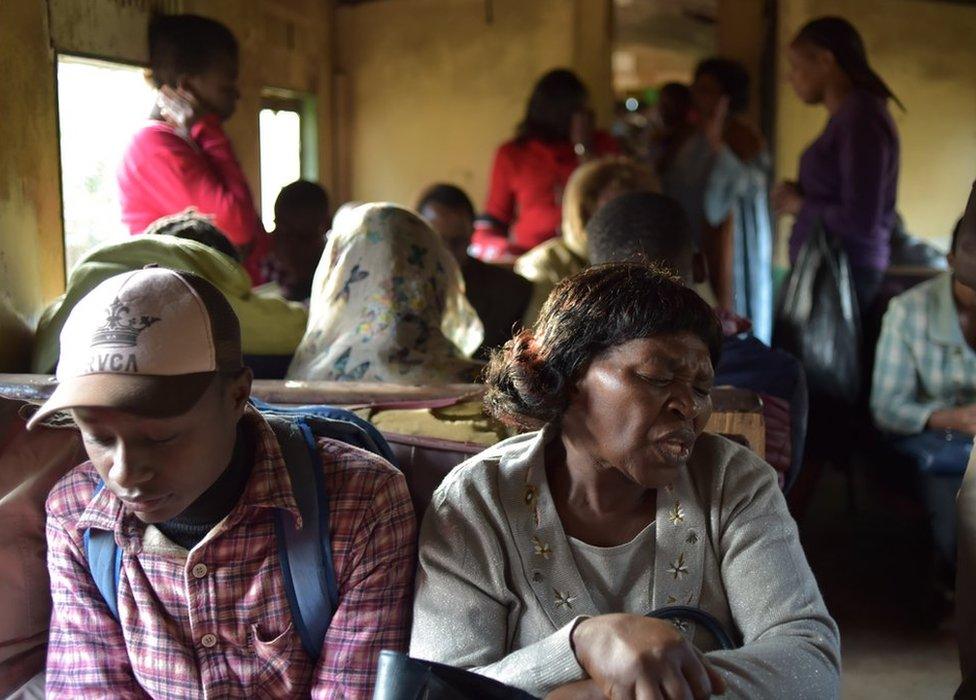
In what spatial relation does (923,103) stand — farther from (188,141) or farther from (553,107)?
(188,141)

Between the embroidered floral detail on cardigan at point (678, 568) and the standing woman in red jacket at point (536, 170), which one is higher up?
the standing woman in red jacket at point (536, 170)

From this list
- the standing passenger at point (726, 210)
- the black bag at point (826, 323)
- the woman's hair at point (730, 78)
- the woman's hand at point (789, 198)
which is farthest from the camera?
the woman's hair at point (730, 78)

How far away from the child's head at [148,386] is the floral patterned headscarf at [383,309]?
941 mm

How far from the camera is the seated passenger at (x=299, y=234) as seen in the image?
4.11 metres

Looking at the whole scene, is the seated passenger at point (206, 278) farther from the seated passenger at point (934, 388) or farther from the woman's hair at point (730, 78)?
the woman's hair at point (730, 78)

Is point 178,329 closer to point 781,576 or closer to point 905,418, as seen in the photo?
point 781,576

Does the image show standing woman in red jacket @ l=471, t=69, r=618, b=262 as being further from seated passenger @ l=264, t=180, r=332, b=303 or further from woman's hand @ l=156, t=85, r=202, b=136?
woman's hand @ l=156, t=85, r=202, b=136

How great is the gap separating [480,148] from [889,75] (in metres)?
2.71

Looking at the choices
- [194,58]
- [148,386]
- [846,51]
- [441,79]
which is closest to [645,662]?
[148,386]

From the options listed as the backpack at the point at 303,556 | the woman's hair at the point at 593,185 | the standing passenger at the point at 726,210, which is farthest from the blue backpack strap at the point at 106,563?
the standing passenger at the point at 726,210

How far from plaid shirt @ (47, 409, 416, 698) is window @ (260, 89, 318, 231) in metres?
4.21

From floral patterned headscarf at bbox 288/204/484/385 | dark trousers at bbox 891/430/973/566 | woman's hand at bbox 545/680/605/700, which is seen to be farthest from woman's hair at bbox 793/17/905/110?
woman's hand at bbox 545/680/605/700

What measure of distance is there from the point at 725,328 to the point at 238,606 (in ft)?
4.72

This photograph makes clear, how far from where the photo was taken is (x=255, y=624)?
1685 mm
